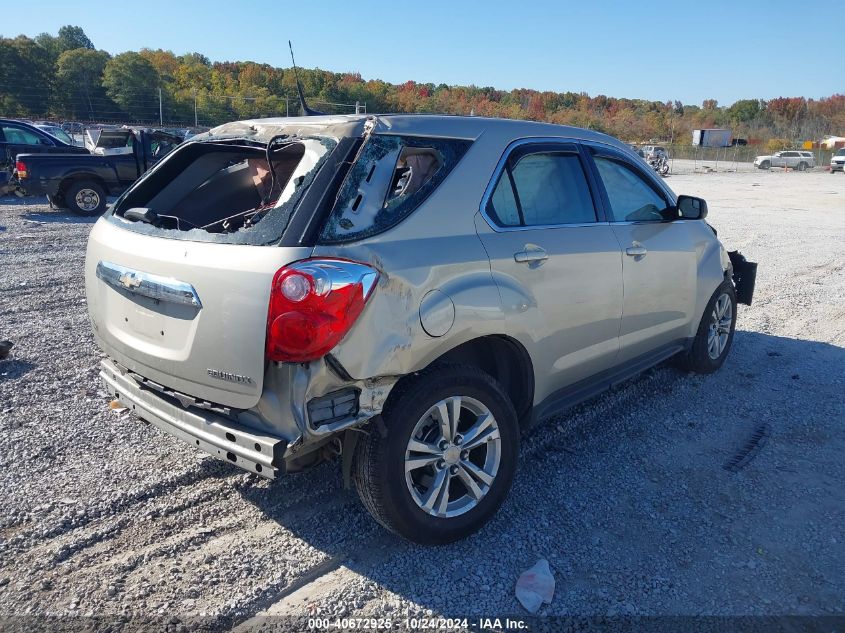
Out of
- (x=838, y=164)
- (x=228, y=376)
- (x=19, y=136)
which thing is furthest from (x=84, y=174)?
(x=838, y=164)

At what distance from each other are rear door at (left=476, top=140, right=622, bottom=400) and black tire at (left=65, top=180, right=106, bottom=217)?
1282 cm

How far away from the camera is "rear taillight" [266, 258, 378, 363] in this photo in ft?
8.09

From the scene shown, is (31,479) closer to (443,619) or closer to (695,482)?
(443,619)

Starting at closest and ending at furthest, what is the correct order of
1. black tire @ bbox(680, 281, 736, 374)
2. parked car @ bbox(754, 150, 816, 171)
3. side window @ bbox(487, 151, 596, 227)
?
side window @ bbox(487, 151, 596, 227)
black tire @ bbox(680, 281, 736, 374)
parked car @ bbox(754, 150, 816, 171)

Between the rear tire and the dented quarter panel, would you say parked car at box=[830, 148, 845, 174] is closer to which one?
the rear tire

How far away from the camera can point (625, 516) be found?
11.0ft

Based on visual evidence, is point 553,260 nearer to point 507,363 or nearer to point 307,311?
point 507,363

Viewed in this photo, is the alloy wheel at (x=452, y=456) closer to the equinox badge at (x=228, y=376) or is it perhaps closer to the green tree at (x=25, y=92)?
the equinox badge at (x=228, y=376)

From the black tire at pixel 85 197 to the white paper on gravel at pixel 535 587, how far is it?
1367 centimetres

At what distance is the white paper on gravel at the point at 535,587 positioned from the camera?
108 inches

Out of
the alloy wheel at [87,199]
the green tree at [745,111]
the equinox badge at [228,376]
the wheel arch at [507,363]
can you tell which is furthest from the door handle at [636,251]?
the green tree at [745,111]

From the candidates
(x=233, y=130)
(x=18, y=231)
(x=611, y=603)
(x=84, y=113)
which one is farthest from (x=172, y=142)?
(x=84, y=113)

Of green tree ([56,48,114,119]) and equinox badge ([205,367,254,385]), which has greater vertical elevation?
green tree ([56,48,114,119])

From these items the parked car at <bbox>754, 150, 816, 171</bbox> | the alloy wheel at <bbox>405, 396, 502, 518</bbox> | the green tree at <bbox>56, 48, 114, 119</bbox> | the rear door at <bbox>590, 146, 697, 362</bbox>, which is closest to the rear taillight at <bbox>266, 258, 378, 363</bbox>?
the alloy wheel at <bbox>405, 396, 502, 518</bbox>
